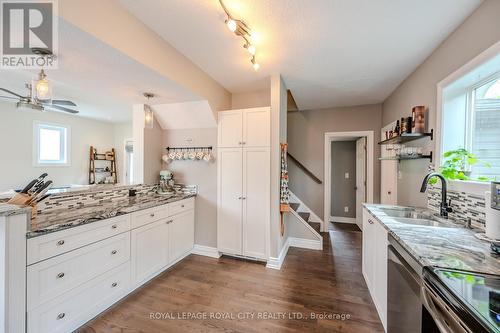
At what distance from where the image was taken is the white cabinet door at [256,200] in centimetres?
264

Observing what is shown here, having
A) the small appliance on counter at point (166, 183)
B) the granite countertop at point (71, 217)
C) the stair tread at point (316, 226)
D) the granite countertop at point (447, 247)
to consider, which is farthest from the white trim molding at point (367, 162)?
the granite countertop at point (71, 217)

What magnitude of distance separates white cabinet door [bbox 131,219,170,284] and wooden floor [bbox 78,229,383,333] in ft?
0.48

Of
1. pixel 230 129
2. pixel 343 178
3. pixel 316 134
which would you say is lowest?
pixel 343 178

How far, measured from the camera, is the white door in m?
4.10

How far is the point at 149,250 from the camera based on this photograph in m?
2.23

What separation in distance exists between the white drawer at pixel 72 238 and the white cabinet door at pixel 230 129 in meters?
1.52

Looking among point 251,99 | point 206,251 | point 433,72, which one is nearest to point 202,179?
point 206,251

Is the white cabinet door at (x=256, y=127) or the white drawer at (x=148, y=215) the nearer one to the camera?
the white drawer at (x=148, y=215)

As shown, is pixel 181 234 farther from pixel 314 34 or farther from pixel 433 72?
pixel 433 72

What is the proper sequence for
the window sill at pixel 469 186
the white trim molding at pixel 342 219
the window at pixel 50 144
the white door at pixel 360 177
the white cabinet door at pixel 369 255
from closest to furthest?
the window sill at pixel 469 186 < the white cabinet door at pixel 369 255 < the window at pixel 50 144 < the white door at pixel 360 177 < the white trim molding at pixel 342 219

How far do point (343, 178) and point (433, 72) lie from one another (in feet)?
10.3

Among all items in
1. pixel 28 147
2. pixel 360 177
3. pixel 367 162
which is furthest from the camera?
pixel 360 177

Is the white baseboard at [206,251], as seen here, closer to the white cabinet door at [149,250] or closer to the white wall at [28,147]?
the white cabinet door at [149,250]

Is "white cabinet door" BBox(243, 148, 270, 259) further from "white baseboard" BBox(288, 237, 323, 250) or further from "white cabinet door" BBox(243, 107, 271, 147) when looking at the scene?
"white baseboard" BBox(288, 237, 323, 250)
